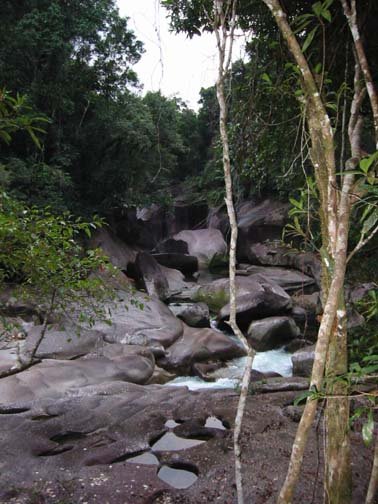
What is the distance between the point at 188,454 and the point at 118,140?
44.3ft

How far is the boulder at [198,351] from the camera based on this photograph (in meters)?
7.88

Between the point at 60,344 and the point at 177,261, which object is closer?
the point at 60,344

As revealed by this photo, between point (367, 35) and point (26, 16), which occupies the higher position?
point (26, 16)

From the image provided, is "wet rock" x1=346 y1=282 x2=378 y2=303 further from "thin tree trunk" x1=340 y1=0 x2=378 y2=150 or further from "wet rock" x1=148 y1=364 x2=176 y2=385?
"wet rock" x1=148 y1=364 x2=176 y2=385

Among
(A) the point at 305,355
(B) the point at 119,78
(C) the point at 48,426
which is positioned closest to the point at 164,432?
(C) the point at 48,426

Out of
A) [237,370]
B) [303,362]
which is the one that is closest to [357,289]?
[303,362]

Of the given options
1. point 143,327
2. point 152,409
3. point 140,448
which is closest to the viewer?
point 140,448

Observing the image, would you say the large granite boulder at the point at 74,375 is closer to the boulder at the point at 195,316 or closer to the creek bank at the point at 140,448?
the creek bank at the point at 140,448

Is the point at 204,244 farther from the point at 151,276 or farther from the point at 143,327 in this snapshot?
the point at 143,327

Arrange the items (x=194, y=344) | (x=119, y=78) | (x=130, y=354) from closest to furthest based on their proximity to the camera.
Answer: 1. (x=130, y=354)
2. (x=194, y=344)
3. (x=119, y=78)

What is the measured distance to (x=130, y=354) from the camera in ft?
24.0

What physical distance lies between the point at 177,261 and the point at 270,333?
393 inches

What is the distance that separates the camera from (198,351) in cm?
805

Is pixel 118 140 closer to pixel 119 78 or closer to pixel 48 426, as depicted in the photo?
pixel 119 78
